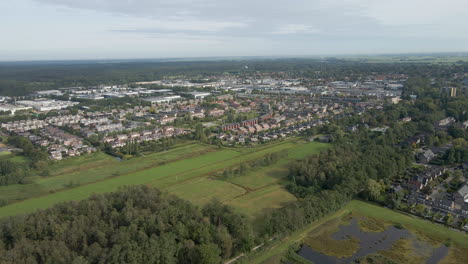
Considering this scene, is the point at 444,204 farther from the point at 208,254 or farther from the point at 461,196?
the point at 208,254

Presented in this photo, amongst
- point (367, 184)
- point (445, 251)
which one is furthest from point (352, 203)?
point (445, 251)

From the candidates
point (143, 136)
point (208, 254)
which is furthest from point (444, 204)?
point (143, 136)

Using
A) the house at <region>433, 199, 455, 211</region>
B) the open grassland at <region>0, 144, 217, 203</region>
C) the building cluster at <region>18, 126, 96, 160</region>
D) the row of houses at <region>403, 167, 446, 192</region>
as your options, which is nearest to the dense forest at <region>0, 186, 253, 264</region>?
the open grassland at <region>0, 144, 217, 203</region>

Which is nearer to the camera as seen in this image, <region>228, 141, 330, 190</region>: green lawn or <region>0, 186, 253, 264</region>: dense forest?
<region>0, 186, 253, 264</region>: dense forest

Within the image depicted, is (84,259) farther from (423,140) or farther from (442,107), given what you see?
(442,107)

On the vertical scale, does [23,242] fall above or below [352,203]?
above

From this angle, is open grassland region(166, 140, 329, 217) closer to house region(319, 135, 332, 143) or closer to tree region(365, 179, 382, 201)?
tree region(365, 179, 382, 201)
